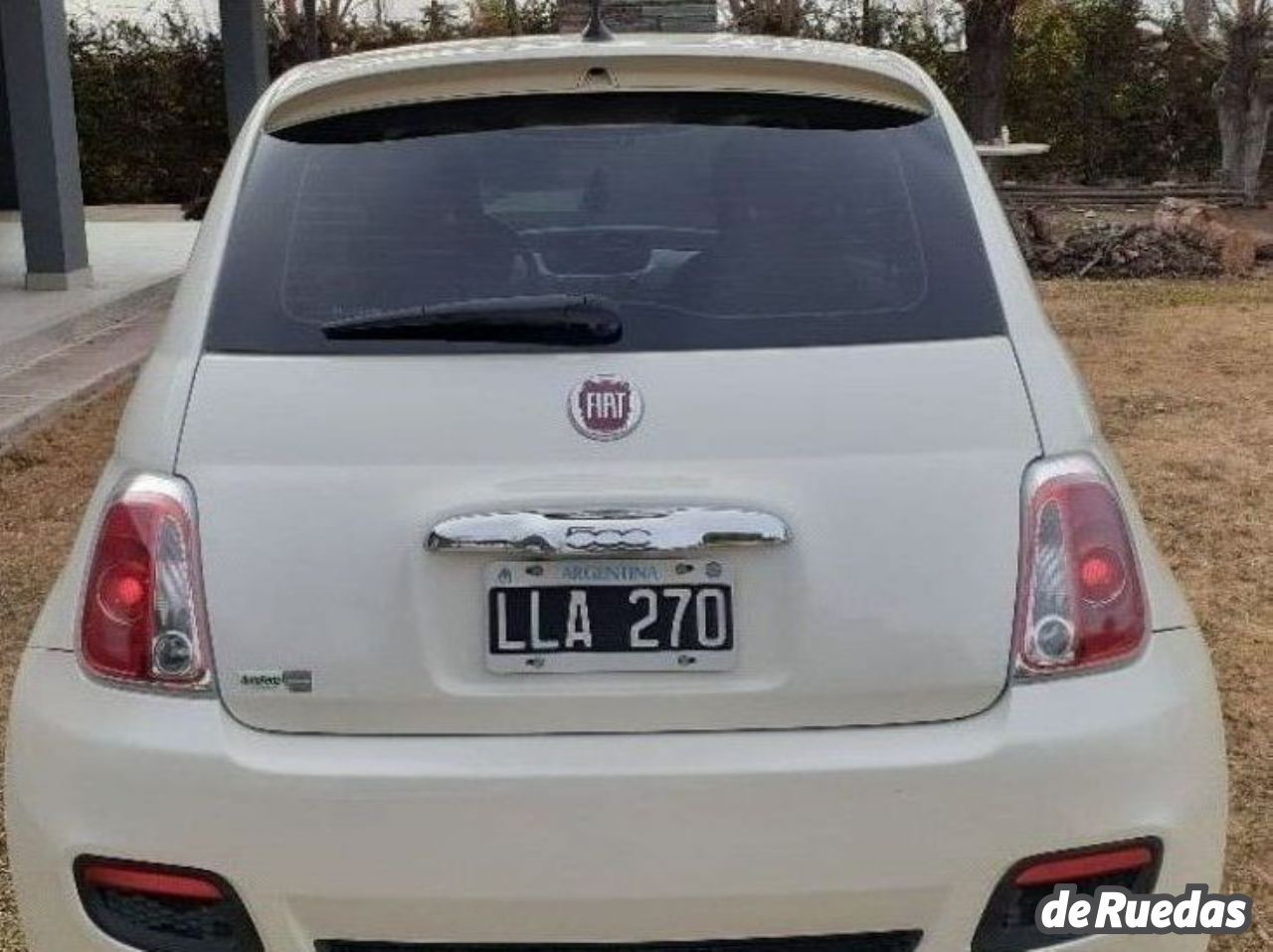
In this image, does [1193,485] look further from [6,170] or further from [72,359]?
[6,170]

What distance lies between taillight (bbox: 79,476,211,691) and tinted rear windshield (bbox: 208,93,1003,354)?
26 cm

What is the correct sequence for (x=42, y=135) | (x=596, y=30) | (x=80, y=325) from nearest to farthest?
(x=596, y=30), (x=80, y=325), (x=42, y=135)

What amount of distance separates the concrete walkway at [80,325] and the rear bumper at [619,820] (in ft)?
18.7

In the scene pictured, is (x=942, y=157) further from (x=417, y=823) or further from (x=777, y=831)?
(x=417, y=823)

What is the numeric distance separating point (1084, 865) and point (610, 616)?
27.4 inches

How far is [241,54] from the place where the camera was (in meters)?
15.4

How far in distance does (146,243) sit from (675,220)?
14.0 meters

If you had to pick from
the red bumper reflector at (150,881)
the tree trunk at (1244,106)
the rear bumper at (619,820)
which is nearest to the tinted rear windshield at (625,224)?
the rear bumper at (619,820)

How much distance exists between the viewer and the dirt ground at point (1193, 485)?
12.5ft

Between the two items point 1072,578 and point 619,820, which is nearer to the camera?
point 619,820

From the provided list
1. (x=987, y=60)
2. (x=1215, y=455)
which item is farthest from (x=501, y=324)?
(x=987, y=60)

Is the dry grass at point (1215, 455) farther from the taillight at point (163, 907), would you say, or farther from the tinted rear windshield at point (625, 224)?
the taillight at point (163, 907)

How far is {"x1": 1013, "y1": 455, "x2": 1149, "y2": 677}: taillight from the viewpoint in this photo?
83.5 inches

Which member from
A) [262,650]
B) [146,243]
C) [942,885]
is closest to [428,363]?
[262,650]
